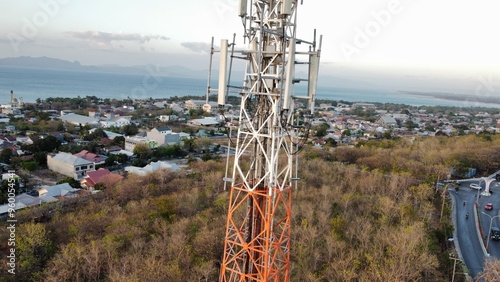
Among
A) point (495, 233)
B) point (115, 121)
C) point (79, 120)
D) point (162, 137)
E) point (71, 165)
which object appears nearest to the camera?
point (495, 233)

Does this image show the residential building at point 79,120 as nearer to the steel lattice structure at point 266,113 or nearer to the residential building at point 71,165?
the residential building at point 71,165

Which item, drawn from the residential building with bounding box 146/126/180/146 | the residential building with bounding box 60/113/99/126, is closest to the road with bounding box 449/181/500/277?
the residential building with bounding box 146/126/180/146

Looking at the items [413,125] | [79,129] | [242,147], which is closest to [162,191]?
[242,147]


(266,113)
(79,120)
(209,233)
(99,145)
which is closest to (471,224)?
(209,233)

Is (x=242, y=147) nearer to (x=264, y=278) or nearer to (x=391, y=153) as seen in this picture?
(x=264, y=278)

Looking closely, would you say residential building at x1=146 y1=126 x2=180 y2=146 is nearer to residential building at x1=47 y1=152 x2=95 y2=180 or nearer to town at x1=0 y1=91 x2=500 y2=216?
town at x1=0 y1=91 x2=500 y2=216

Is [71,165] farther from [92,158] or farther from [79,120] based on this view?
[79,120]

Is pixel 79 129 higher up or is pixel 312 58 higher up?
pixel 312 58
